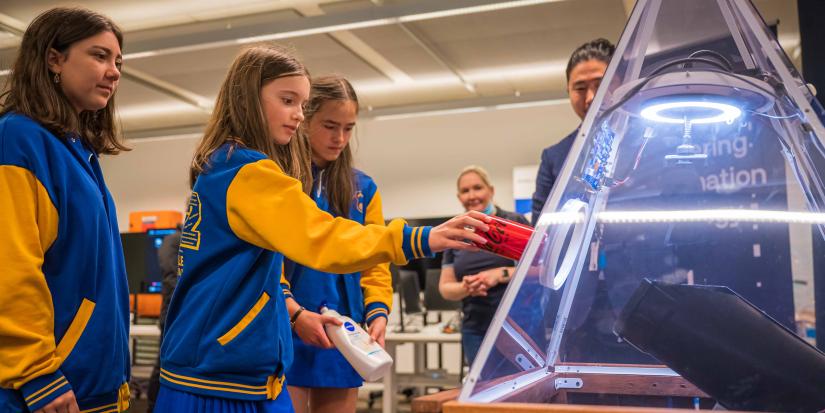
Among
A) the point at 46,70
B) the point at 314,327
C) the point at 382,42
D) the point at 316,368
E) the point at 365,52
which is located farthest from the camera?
the point at 365,52

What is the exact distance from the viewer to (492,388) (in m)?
0.94

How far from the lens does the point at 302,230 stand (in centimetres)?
118

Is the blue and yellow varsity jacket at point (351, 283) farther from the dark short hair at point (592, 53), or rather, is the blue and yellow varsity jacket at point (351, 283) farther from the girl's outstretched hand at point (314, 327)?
the dark short hair at point (592, 53)

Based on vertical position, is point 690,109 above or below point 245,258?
above

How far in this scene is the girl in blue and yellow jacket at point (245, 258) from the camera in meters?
1.17

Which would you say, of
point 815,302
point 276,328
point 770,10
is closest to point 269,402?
point 276,328

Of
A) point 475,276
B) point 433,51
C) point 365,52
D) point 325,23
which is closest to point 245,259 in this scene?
point 475,276

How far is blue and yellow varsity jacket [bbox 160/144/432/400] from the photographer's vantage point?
1.17m

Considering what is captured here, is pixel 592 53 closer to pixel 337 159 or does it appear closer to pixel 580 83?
pixel 580 83

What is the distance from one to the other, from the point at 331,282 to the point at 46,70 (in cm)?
75

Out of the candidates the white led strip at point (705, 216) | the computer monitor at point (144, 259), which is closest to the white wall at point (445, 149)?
the computer monitor at point (144, 259)

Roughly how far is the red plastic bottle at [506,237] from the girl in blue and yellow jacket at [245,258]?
1.0 inches

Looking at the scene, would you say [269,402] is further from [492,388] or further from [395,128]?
[395,128]

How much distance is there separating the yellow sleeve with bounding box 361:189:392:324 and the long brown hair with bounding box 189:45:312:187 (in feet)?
1.62
